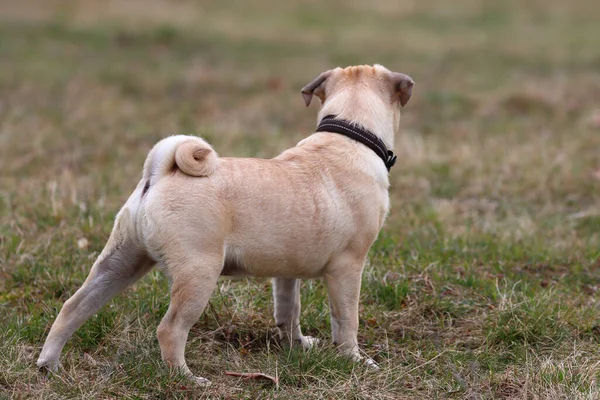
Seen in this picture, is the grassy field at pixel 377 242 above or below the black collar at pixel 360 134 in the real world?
below

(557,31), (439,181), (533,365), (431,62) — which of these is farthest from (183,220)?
(557,31)

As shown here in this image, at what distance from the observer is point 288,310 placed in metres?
5.01

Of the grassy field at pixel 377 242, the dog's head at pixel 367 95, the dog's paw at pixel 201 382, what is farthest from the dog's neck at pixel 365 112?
the dog's paw at pixel 201 382

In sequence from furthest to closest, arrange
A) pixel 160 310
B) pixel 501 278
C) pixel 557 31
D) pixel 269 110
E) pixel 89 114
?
pixel 557 31 < pixel 269 110 < pixel 89 114 < pixel 501 278 < pixel 160 310

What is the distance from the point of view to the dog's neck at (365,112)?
16.5 feet

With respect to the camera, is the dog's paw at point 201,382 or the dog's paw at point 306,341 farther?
the dog's paw at point 306,341

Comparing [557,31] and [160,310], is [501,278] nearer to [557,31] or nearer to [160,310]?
[160,310]

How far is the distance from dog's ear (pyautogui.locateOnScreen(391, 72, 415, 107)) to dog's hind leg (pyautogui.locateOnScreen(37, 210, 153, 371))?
181 cm

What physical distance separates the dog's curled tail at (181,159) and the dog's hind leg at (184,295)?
1.35 feet

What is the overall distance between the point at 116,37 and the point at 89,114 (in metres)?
6.94

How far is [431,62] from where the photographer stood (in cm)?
1756

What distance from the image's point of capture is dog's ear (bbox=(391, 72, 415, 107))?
508cm

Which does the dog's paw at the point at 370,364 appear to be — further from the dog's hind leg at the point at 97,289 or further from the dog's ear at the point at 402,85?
the dog's ear at the point at 402,85

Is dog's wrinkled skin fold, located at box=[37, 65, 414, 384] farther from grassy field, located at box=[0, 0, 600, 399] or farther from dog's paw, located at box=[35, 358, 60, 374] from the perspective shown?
grassy field, located at box=[0, 0, 600, 399]
